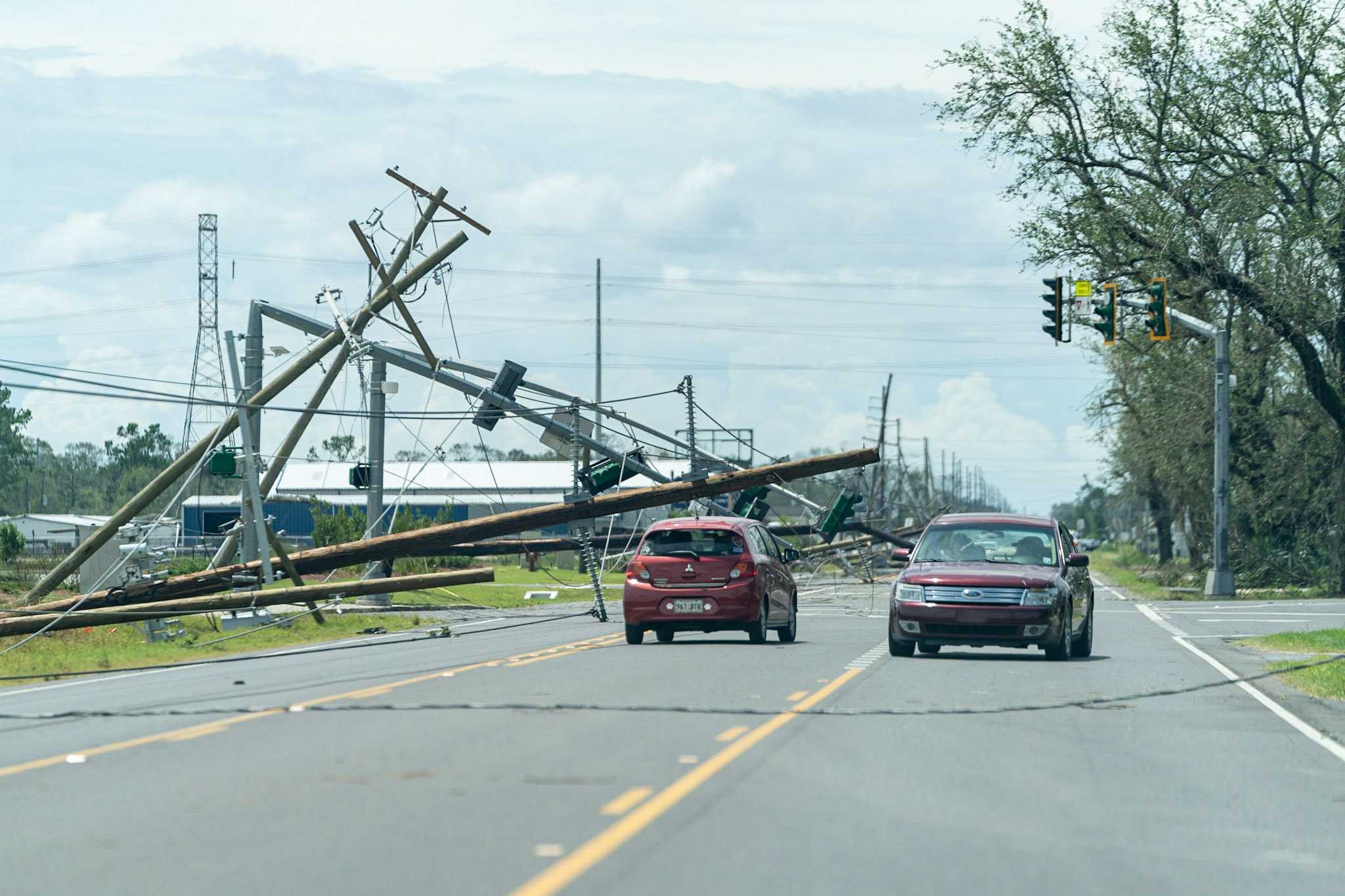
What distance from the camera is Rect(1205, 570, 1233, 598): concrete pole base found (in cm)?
4044

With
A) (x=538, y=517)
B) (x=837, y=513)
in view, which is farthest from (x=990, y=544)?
(x=837, y=513)

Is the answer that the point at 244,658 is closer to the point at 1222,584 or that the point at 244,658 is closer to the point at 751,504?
the point at 751,504

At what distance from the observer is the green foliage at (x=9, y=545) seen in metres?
52.7

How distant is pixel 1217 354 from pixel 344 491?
3006 inches

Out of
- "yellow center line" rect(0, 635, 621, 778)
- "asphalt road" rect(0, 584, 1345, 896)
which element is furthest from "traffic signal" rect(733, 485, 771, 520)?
"asphalt road" rect(0, 584, 1345, 896)

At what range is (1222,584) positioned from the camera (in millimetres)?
40594

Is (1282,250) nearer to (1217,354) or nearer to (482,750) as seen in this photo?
(1217,354)

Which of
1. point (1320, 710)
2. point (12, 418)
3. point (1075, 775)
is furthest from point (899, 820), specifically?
point (12, 418)

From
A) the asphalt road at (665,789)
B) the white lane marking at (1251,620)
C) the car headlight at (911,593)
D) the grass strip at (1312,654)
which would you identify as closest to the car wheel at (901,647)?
the car headlight at (911,593)

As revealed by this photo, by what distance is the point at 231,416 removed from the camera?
3200 cm

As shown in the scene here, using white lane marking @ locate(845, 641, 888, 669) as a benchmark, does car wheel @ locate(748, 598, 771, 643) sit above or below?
above

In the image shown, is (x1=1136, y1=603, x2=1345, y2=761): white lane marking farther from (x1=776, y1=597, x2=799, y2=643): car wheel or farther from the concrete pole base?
the concrete pole base

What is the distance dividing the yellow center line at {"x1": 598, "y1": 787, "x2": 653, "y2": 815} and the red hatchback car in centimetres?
1200

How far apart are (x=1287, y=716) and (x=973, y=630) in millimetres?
5169
